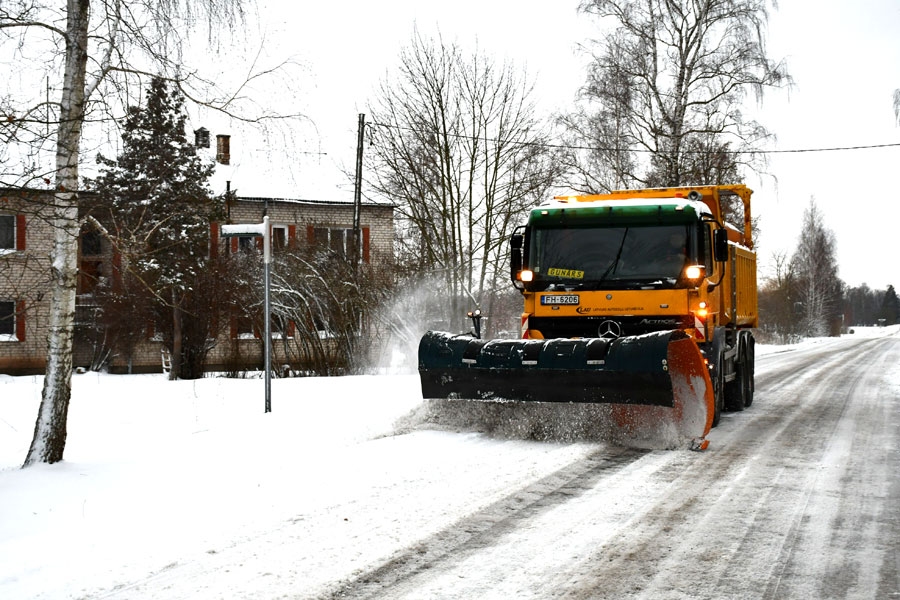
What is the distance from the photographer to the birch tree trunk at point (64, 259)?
6.75m

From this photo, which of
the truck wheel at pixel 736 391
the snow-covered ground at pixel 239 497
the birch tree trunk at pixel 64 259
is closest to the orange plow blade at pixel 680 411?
the snow-covered ground at pixel 239 497

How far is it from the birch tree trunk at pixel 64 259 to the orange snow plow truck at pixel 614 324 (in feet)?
11.5

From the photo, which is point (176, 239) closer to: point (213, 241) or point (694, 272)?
point (213, 241)

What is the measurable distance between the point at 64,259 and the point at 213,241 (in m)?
21.1

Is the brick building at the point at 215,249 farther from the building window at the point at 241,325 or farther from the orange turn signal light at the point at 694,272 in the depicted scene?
the orange turn signal light at the point at 694,272

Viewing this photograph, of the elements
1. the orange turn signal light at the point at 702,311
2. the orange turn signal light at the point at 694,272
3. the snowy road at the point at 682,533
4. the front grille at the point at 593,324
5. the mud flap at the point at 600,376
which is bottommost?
the snowy road at the point at 682,533

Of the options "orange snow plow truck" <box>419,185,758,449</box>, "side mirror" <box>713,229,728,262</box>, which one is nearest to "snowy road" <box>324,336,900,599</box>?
"orange snow plow truck" <box>419,185,758,449</box>

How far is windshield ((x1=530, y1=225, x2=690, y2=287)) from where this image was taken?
906cm

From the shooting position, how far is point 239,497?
5.93 m

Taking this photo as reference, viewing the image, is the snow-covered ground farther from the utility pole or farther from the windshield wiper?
the utility pole

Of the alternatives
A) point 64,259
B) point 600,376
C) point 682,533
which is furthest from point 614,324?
point 64,259

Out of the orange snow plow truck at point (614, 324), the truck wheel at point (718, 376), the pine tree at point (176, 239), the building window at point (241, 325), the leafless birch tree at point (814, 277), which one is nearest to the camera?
the orange snow plow truck at point (614, 324)

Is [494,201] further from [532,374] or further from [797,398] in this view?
[532,374]

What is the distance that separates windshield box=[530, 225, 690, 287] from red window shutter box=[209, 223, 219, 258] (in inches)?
643
